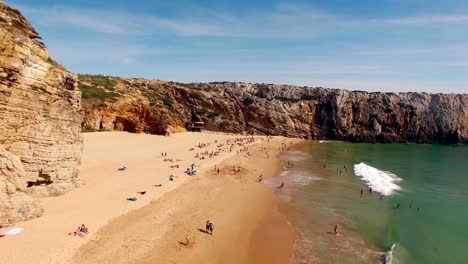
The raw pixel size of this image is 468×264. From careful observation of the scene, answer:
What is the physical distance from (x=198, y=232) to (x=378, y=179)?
28.4 metres

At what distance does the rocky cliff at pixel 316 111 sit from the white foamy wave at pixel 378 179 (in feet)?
135

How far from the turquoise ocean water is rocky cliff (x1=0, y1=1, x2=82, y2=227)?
14.9 meters

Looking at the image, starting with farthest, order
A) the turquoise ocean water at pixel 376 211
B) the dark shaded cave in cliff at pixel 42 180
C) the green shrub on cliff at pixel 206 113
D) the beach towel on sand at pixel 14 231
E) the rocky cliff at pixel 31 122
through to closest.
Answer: the green shrub on cliff at pixel 206 113 → the dark shaded cave in cliff at pixel 42 180 → the turquoise ocean water at pixel 376 211 → the rocky cliff at pixel 31 122 → the beach towel on sand at pixel 14 231

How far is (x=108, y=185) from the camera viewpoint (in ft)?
93.1

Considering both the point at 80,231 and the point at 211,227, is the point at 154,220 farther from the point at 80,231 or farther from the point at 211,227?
the point at 80,231

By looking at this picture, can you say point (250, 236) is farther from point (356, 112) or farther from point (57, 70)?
point (356, 112)

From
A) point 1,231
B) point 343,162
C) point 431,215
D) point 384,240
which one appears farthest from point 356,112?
point 1,231

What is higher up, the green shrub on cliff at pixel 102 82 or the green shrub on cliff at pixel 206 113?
the green shrub on cliff at pixel 102 82

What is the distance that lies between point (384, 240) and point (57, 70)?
2252 cm

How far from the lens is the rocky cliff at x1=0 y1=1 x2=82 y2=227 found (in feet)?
59.3

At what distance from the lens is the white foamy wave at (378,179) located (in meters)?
37.4

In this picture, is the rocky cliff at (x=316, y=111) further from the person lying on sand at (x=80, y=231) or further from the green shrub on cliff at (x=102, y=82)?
the person lying on sand at (x=80, y=231)

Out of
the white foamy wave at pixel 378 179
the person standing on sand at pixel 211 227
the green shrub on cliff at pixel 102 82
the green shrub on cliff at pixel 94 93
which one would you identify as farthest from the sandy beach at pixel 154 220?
the green shrub on cliff at pixel 102 82

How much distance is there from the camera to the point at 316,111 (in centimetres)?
9744
